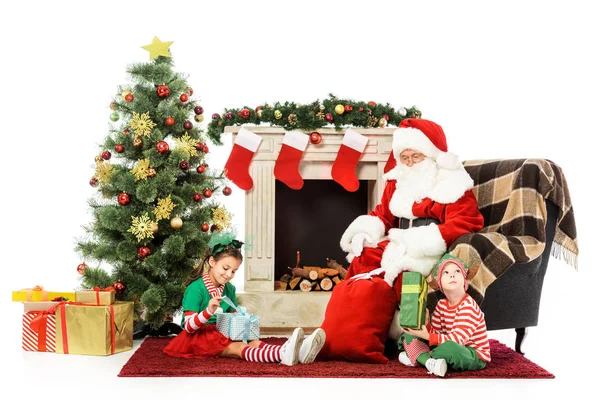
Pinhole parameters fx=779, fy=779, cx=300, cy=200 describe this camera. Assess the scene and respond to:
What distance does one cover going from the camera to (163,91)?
5574 millimetres

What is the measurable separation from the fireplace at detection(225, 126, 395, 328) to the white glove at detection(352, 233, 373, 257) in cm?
89

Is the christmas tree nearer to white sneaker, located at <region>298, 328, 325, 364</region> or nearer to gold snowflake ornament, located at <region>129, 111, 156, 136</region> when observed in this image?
gold snowflake ornament, located at <region>129, 111, 156, 136</region>

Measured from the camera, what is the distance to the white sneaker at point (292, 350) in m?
4.37

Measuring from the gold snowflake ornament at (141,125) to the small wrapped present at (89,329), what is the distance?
1.26 m

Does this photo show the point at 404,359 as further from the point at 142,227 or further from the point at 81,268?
the point at 81,268

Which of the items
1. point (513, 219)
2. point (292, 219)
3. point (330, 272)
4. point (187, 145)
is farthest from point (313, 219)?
point (513, 219)

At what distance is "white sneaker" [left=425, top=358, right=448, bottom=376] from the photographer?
4117 millimetres

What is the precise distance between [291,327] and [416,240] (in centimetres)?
154

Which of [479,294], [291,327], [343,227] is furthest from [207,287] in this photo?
[343,227]

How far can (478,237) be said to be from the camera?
14.8 feet

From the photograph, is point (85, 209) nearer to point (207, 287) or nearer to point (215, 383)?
point (207, 287)

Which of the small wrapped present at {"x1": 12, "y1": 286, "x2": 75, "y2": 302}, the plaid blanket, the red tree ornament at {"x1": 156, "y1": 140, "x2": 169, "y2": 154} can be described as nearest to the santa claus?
the plaid blanket

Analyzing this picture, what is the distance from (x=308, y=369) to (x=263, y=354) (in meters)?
0.36

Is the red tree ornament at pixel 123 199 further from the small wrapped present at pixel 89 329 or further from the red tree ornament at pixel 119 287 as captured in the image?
the small wrapped present at pixel 89 329
